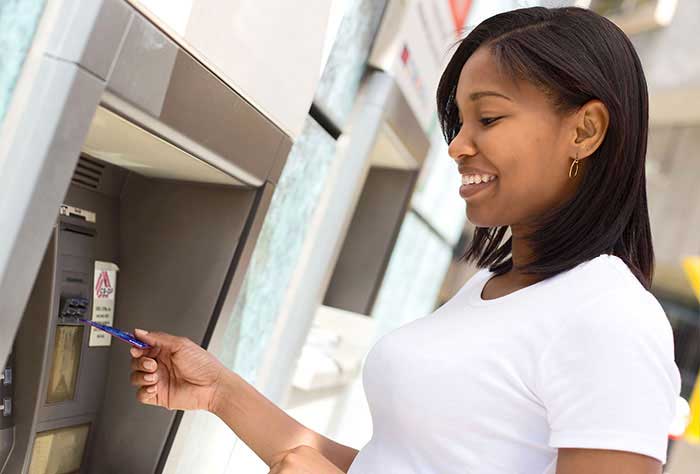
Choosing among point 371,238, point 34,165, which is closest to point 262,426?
point 34,165

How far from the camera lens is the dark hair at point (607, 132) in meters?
1.06

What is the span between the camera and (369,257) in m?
3.25

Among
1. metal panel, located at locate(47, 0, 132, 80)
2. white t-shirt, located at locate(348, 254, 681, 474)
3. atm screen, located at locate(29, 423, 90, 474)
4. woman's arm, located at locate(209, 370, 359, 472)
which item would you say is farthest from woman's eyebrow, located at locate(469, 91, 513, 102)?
atm screen, located at locate(29, 423, 90, 474)

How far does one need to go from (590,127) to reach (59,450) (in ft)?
3.74

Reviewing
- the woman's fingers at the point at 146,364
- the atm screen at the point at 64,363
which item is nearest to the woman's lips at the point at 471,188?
the woman's fingers at the point at 146,364

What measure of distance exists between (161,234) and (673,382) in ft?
3.46

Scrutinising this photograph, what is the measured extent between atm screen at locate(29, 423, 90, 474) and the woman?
61 cm

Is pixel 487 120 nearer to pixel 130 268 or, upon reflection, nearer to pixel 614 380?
pixel 614 380

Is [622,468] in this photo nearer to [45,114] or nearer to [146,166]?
[45,114]

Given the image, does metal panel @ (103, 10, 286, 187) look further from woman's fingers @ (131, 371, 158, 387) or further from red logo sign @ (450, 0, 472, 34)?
red logo sign @ (450, 0, 472, 34)

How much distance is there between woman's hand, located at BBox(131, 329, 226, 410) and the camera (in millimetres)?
1392

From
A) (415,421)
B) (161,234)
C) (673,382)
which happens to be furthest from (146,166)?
(673,382)

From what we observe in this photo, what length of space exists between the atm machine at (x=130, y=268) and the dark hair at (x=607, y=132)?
0.51 m

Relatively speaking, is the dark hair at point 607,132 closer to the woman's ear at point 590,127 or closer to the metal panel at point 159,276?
the woman's ear at point 590,127
